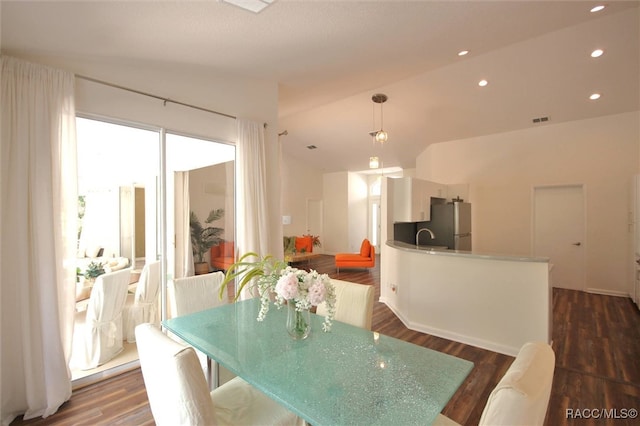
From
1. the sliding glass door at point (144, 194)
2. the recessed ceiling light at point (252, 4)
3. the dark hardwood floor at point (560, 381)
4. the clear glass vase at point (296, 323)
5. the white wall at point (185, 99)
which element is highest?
the recessed ceiling light at point (252, 4)

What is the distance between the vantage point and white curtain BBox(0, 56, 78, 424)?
6.67 feet

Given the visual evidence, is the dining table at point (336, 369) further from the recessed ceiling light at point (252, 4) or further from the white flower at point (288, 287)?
the recessed ceiling light at point (252, 4)

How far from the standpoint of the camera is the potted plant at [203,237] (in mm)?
3338

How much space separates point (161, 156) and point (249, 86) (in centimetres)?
141

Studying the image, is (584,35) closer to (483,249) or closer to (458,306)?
(458,306)

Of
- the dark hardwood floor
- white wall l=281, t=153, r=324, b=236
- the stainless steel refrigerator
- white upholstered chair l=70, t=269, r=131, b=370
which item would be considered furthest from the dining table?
white wall l=281, t=153, r=324, b=236

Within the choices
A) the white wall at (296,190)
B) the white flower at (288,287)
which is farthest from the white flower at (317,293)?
the white wall at (296,190)

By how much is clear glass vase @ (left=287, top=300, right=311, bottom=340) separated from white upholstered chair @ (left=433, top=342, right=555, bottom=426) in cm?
98

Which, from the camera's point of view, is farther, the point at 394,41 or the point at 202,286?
the point at 394,41

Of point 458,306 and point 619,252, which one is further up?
point 619,252

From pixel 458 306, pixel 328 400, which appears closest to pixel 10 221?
pixel 328 400

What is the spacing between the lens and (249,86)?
358cm

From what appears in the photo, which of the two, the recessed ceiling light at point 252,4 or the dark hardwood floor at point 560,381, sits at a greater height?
the recessed ceiling light at point 252,4

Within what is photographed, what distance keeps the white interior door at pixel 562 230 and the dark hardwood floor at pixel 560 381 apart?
147cm
